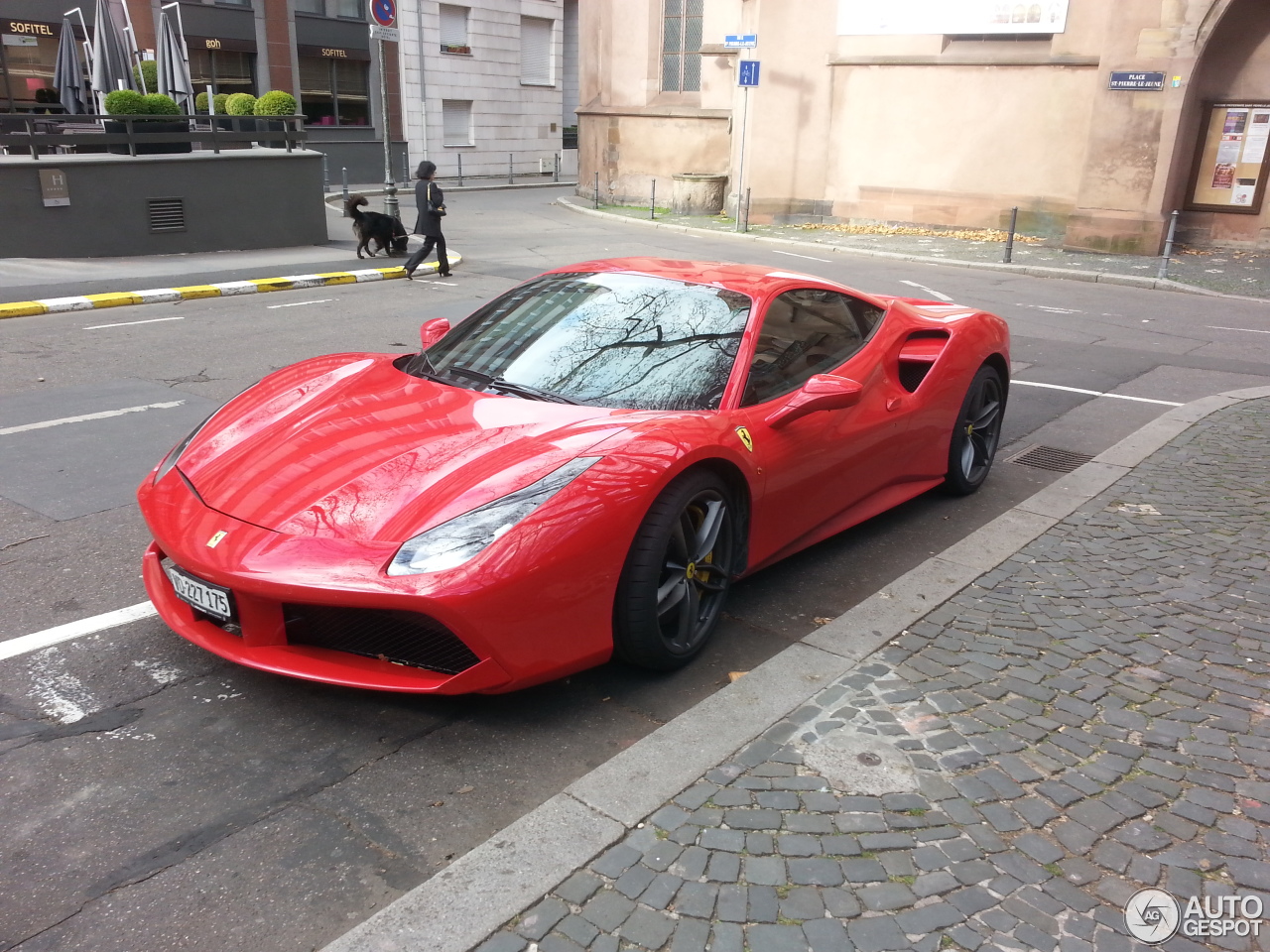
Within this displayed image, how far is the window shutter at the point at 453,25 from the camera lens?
119 ft

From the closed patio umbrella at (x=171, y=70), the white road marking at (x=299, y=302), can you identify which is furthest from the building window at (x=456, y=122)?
the white road marking at (x=299, y=302)

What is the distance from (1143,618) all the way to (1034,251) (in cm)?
1696

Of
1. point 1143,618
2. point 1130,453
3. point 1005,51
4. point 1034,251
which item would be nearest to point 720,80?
point 1005,51

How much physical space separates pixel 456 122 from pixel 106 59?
69.8ft

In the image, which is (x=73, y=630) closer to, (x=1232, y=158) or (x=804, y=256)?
(x=804, y=256)

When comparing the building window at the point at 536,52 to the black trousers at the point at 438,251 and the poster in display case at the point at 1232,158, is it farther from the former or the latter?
the black trousers at the point at 438,251

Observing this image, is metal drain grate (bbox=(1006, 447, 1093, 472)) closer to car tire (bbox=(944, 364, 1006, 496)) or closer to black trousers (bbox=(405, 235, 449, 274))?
car tire (bbox=(944, 364, 1006, 496))

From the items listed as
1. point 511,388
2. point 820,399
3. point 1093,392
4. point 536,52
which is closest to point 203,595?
point 511,388

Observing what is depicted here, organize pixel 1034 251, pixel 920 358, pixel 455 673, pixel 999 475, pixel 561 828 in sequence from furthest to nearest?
1. pixel 1034 251
2. pixel 999 475
3. pixel 920 358
4. pixel 455 673
5. pixel 561 828

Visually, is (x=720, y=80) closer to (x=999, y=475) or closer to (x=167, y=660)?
(x=999, y=475)

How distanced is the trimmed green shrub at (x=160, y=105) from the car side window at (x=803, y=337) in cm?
1412

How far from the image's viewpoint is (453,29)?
120 feet

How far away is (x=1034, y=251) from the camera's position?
1945 centimetres

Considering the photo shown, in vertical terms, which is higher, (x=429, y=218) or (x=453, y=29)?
(x=453, y=29)
